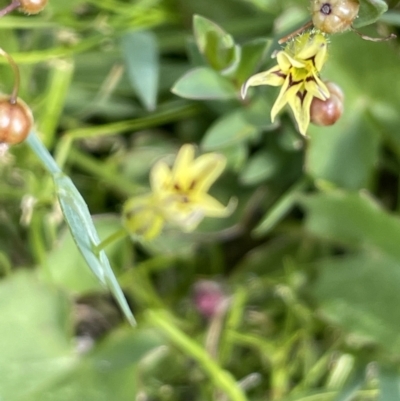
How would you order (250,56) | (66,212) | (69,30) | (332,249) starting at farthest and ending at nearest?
1. (332,249)
2. (69,30)
3. (250,56)
4. (66,212)

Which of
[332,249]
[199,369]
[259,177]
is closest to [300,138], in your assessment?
[259,177]

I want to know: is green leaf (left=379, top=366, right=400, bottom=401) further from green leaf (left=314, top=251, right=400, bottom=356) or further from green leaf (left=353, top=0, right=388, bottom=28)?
green leaf (left=353, top=0, right=388, bottom=28)

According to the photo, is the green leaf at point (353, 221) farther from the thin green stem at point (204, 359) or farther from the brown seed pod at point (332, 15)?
the brown seed pod at point (332, 15)

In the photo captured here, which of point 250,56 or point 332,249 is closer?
point 250,56

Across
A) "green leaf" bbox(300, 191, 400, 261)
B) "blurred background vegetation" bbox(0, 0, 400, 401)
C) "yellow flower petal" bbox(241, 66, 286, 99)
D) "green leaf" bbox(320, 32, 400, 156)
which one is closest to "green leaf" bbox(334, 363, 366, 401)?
"blurred background vegetation" bbox(0, 0, 400, 401)

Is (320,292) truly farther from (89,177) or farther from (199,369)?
(89,177)

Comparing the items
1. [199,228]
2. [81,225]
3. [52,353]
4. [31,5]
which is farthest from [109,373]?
[31,5]
